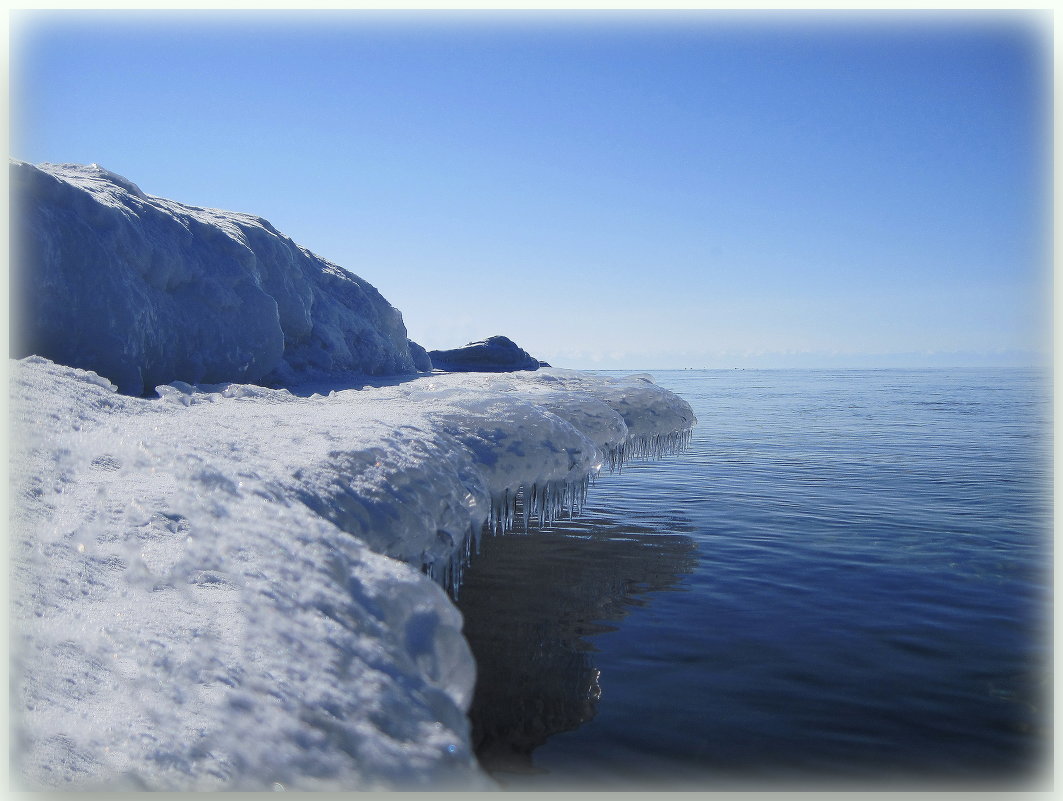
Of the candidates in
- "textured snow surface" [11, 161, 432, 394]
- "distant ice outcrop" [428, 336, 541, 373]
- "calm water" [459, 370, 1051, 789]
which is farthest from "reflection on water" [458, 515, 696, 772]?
"distant ice outcrop" [428, 336, 541, 373]

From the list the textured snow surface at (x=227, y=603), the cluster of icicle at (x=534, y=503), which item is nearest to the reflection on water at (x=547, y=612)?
the cluster of icicle at (x=534, y=503)

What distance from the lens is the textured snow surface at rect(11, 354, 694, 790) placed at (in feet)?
7.38

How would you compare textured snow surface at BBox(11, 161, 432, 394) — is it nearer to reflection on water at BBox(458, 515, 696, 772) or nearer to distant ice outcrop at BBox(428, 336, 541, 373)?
reflection on water at BBox(458, 515, 696, 772)

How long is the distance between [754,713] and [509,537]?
602cm

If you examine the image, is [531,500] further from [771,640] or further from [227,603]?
[227,603]

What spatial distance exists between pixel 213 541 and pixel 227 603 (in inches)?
18.3

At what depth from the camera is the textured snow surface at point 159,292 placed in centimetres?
693

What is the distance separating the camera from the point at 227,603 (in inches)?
110

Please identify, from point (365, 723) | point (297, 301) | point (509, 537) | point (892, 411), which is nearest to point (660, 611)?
point (509, 537)

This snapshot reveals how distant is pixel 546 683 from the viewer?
6.02m

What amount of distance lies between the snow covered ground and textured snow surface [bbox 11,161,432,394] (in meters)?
0.04

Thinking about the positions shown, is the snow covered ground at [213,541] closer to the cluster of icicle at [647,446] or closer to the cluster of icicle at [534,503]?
the cluster of icicle at [534,503]

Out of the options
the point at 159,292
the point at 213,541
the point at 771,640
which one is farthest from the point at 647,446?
the point at 213,541

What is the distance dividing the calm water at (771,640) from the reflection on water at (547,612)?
26 millimetres
